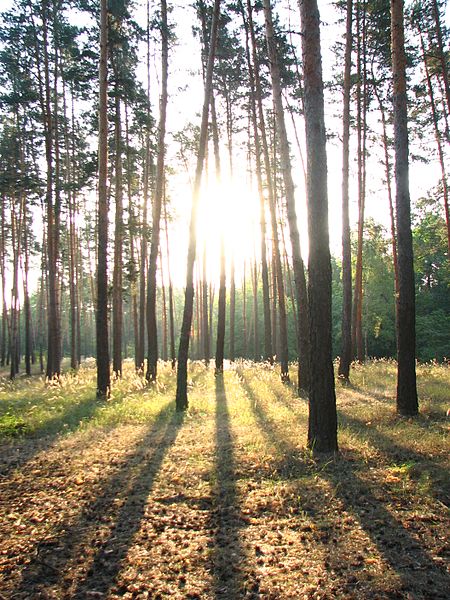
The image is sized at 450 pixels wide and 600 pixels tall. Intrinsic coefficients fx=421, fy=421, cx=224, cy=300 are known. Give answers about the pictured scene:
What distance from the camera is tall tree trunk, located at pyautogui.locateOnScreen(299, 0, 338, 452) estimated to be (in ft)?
19.8

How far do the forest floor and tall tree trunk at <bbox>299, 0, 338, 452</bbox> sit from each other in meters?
0.54

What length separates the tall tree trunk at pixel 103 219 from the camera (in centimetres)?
1164

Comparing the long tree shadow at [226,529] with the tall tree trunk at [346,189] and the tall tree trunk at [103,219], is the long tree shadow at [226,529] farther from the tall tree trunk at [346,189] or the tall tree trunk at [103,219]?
the tall tree trunk at [346,189]

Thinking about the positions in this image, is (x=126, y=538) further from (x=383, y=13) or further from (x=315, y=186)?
(x=383, y=13)

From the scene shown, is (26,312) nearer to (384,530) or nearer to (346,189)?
(346,189)

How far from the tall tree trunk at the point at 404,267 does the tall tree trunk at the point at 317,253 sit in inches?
102

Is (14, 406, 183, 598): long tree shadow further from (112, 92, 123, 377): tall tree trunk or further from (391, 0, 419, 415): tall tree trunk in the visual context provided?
(112, 92, 123, 377): tall tree trunk

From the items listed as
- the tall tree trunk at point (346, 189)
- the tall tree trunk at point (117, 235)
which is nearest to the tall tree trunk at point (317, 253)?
the tall tree trunk at point (346, 189)

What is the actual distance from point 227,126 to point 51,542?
20.0 metres

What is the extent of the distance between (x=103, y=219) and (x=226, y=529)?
31.2ft

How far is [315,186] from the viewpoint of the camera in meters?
6.17

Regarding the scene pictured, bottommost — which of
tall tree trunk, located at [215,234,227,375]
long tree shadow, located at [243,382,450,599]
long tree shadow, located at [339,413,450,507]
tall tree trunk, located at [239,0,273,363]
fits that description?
long tree shadow, located at [243,382,450,599]

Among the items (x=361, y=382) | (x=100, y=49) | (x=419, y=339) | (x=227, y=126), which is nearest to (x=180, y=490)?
(x=361, y=382)

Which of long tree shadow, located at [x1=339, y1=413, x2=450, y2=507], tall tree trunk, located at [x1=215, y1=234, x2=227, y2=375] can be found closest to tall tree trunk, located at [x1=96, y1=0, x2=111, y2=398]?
tall tree trunk, located at [x1=215, y1=234, x2=227, y2=375]
